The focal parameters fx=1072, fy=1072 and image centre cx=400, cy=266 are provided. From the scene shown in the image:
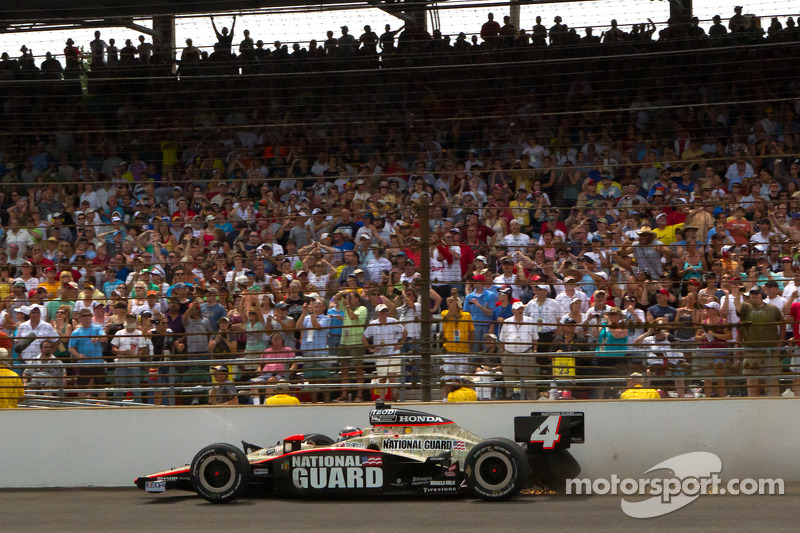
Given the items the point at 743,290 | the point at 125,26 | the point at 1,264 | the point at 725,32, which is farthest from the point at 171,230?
the point at 725,32

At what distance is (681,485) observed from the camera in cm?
836

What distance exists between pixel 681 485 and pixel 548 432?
1138mm

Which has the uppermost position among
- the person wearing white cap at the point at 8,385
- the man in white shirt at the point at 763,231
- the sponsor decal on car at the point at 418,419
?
the man in white shirt at the point at 763,231

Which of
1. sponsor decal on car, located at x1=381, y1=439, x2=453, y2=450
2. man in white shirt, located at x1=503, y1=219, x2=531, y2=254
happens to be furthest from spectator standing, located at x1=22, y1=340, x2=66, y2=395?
man in white shirt, located at x1=503, y1=219, x2=531, y2=254

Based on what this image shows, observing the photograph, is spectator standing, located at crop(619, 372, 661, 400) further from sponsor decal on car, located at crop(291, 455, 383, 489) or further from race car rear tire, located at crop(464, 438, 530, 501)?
sponsor decal on car, located at crop(291, 455, 383, 489)

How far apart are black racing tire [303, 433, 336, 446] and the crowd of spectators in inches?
19.6

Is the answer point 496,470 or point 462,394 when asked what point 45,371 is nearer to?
point 462,394

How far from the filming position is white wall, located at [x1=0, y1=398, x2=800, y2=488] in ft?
28.4

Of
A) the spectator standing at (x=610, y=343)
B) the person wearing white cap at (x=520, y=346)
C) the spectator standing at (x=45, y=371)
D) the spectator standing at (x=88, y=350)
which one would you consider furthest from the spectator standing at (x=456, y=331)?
the spectator standing at (x=45, y=371)

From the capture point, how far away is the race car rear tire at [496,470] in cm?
784

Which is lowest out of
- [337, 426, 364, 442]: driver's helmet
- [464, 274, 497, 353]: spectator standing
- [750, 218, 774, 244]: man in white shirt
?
[337, 426, 364, 442]: driver's helmet

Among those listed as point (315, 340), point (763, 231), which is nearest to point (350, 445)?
point (315, 340)

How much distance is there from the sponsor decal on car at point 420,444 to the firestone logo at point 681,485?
41.9 inches

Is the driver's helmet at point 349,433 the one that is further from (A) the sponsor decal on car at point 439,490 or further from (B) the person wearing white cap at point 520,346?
(B) the person wearing white cap at point 520,346
